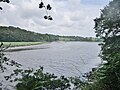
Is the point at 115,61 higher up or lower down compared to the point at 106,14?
lower down

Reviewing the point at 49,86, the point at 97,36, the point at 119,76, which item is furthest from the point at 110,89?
the point at 97,36

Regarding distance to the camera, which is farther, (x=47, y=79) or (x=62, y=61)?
(x=62, y=61)

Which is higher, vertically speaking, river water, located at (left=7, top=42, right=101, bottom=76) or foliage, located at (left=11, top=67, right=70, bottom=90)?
foliage, located at (left=11, top=67, right=70, bottom=90)

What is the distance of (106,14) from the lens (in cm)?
2502

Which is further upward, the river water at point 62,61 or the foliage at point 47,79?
the foliage at point 47,79

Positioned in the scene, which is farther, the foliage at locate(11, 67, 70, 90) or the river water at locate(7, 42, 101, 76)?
the river water at locate(7, 42, 101, 76)

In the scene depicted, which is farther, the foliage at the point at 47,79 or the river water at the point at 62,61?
the river water at the point at 62,61

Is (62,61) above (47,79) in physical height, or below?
below

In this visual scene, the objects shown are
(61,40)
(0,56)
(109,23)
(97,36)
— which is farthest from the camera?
(61,40)

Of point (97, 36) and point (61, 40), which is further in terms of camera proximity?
point (61, 40)

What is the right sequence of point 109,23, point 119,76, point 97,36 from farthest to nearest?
point 97,36 → point 109,23 → point 119,76

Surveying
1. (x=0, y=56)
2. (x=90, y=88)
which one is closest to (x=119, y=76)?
(x=90, y=88)

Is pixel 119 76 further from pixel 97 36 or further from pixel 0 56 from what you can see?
pixel 97 36

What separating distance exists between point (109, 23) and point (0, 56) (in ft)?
60.6
